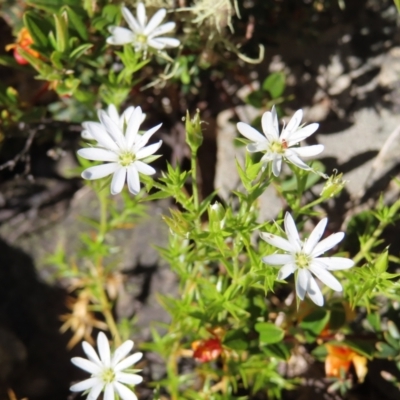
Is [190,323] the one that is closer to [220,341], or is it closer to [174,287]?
[220,341]

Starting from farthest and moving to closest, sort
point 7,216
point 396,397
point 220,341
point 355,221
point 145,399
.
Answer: point 7,216, point 145,399, point 396,397, point 355,221, point 220,341

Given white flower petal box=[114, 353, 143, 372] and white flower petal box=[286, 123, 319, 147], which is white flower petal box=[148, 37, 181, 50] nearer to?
white flower petal box=[286, 123, 319, 147]

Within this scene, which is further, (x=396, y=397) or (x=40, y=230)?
(x=40, y=230)

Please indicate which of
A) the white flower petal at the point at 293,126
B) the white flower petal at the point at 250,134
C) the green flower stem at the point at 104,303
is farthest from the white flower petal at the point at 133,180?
the green flower stem at the point at 104,303

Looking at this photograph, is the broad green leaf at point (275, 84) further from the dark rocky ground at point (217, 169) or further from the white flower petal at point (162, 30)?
the white flower petal at point (162, 30)

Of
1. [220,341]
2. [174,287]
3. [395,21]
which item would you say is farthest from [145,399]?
[395,21]

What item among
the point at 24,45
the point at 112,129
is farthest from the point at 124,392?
the point at 24,45

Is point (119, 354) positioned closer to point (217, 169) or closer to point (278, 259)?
point (278, 259)
